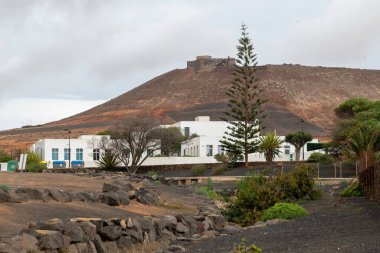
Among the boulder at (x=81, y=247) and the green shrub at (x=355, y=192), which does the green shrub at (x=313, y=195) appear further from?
the boulder at (x=81, y=247)

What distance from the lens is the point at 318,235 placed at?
14.7m

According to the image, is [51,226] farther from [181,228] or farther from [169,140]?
[169,140]

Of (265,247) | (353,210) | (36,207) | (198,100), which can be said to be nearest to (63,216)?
(36,207)

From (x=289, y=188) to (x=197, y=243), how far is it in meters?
12.1

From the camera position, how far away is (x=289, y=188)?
27094 mm

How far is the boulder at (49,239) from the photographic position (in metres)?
11.6

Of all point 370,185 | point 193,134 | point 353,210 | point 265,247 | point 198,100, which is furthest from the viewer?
point 198,100

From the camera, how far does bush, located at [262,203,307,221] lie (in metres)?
20.7

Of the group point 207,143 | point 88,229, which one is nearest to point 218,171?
point 207,143

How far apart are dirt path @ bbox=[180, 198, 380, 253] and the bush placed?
92 cm

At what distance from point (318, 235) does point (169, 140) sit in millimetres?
65184

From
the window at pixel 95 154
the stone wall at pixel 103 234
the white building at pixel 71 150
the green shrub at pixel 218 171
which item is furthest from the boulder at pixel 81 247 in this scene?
the window at pixel 95 154

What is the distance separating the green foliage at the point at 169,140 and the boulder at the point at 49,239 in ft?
212

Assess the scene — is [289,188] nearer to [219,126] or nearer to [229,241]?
[229,241]
